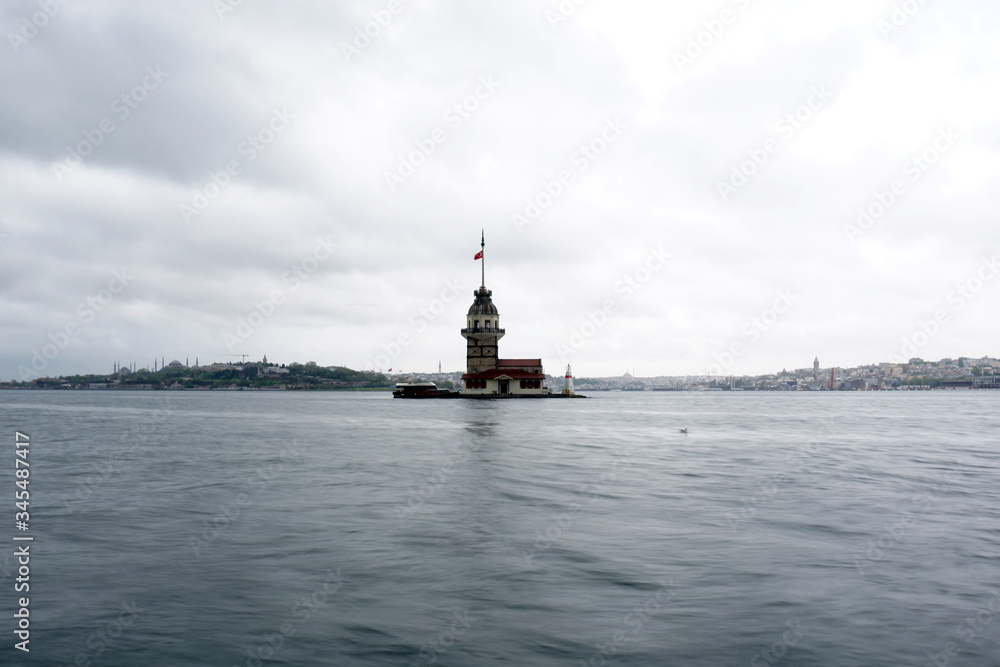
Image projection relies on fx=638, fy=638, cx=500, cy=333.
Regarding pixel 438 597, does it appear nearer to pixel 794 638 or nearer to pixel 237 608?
pixel 237 608

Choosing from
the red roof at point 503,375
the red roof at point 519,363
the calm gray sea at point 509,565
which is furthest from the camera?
the red roof at point 519,363

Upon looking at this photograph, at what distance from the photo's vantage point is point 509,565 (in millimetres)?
12320

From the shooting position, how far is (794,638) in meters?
8.75

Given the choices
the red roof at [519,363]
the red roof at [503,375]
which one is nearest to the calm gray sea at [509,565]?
the red roof at [503,375]

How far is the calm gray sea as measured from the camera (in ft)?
28.1

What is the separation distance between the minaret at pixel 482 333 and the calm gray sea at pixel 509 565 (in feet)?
297

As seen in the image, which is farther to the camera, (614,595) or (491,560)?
(491,560)

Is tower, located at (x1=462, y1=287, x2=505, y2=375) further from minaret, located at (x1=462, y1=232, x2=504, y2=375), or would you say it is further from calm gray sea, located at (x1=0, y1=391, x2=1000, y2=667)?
calm gray sea, located at (x1=0, y1=391, x2=1000, y2=667)

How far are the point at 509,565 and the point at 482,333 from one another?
105 metres

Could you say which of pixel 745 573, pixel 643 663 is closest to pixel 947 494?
pixel 745 573

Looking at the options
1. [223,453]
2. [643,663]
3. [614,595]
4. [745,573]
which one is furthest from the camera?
[223,453]

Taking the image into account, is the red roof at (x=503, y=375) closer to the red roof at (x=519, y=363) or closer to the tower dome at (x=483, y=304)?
the red roof at (x=519, y=363)

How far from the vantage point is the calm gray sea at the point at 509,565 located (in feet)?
28.1

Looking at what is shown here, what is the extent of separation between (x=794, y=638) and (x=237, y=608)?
8206mm
